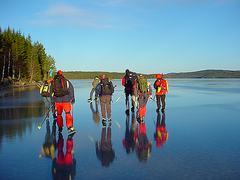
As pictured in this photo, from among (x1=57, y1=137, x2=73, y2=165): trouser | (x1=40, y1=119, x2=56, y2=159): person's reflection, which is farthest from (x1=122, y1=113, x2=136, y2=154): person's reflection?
(x1=40, y1=119, x2=56, y2=159): person's reflection

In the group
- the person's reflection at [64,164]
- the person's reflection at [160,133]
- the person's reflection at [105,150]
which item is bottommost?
the person's reflection at [160,133]

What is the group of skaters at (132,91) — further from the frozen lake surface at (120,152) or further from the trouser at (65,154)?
the trouser at (65,154)

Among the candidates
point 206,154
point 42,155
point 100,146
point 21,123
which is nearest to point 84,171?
point 42,155

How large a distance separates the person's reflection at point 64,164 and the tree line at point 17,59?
49634 mm

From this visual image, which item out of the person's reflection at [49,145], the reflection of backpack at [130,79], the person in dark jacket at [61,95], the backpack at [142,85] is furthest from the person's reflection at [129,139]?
the reflection of backpack at [130,79]

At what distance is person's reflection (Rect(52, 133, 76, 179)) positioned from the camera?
20.1 ft

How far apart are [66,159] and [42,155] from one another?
764mm

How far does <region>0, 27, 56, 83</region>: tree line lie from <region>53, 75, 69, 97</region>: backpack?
4653 cm

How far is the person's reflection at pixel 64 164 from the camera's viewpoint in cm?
613

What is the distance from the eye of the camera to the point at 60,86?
1097 centimetres

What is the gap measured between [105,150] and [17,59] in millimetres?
63298

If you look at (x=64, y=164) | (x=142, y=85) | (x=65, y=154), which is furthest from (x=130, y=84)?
(x=64, y=164)

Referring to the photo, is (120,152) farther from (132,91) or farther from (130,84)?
(130,84)

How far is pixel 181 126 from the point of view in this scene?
39.6ft
